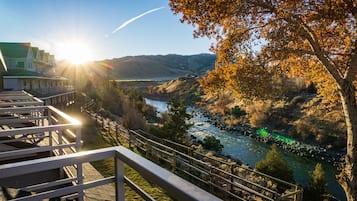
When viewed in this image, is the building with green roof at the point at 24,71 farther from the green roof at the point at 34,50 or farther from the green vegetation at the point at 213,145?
the green vegetation at the point at 213,145

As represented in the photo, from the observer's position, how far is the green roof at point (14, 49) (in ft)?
92.0

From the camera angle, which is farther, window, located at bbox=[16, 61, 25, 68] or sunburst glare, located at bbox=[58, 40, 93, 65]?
window, located at bbox=[16, 61, 25, 68]

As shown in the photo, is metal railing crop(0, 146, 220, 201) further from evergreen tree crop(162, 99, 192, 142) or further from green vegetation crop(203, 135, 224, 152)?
green vegetation crop(203, 135, 224, 152)

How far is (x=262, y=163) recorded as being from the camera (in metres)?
13.1

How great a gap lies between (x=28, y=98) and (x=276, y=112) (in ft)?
104

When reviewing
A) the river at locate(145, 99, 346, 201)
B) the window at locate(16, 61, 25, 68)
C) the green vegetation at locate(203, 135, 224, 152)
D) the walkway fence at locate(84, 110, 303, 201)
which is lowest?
the river at locate(145, 99, 346, 201)

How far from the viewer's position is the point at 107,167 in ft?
26.3

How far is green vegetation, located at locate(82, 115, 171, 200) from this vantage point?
6.34 meters

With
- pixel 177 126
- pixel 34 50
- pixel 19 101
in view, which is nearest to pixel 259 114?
pixel 177 126

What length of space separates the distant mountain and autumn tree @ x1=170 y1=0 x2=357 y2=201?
11000 cm

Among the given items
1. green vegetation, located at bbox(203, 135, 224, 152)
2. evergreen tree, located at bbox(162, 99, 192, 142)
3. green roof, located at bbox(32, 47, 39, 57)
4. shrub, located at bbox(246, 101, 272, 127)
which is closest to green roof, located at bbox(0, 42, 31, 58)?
green roof, located at bbox(32, 47, 39, 57)

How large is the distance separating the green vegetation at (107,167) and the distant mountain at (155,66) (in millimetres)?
101540

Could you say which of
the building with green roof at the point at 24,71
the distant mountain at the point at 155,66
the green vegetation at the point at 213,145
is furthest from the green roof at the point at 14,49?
the distant mountain at the point at 155,66

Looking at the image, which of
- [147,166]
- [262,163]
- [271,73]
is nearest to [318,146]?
[262,163]
